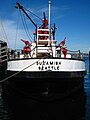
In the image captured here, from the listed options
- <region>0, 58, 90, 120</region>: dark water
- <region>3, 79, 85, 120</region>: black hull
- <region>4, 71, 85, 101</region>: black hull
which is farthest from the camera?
<region>4, 71, 85, 101</region>: black hull

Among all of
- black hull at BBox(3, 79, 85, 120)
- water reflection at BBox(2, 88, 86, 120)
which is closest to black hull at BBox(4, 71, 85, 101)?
black hull at BBox(3, 79, 85, 120)

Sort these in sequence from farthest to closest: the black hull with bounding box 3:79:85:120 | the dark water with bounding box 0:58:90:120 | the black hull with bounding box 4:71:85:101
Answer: the black hull with bounding box 4:71:85:101 → the black hull with bounding box 3:79:85:120 → the dark water with bounding box 0:58:90:120

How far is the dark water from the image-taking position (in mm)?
13617

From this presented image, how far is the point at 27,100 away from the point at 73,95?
3271mm

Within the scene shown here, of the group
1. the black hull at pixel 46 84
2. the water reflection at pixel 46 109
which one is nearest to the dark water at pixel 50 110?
the water reflection at pixel 46 109

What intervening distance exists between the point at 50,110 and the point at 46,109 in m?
0.31

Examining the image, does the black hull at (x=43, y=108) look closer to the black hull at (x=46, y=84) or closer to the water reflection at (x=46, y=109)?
the water reflection at (x=46, y=109)

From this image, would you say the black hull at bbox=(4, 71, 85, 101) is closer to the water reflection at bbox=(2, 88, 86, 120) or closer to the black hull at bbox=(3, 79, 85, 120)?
the black hull at bbox=(3, 79, 85, 120)

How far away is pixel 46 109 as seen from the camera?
14984mm

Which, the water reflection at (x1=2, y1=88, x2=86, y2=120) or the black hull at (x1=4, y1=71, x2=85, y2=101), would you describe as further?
the black hull at (x1=4, y1=71, x2=85, y2=101)

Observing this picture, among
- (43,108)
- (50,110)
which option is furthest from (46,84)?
(50,110)

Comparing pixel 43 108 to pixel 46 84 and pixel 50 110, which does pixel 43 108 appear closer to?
pixel 50 110

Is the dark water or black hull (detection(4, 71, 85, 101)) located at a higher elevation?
black hull (detection(4, 71, 85, 101))

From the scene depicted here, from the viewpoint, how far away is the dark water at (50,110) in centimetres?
1362
